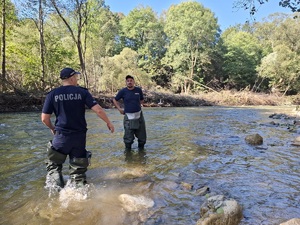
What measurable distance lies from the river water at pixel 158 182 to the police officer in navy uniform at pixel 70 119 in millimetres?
470

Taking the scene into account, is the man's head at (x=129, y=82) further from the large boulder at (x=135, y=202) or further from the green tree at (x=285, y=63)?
the green tree at (x=285, y=63)

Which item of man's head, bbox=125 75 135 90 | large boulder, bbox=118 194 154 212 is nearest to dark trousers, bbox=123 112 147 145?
man's head, bbox=125 75 135 90

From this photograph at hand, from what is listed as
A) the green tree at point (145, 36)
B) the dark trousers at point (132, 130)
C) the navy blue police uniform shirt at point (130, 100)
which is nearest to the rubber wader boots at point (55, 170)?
the dark trousers at point (132, 130)

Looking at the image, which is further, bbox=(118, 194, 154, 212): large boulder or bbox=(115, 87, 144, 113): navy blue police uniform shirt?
bbox=(115, 87, 144, 113): navy blue police uniform shirt

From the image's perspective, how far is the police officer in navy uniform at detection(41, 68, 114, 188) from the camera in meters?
3.89

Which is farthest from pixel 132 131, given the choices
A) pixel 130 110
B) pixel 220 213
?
pixel 220 213

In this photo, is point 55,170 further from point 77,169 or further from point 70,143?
point 70,143

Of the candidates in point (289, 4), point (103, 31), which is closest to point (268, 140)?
point (289, 4)

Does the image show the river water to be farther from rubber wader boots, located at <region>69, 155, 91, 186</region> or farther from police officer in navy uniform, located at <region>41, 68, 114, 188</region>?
police officer in navy uniform, located at <region>41, 68, 114, 188</region>

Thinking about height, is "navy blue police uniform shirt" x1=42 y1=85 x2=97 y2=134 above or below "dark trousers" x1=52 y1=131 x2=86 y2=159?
above

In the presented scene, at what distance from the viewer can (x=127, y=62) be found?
3131 cm

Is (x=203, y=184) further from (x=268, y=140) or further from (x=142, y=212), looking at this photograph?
(x=268, y=140)

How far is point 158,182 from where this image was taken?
14.9 feet

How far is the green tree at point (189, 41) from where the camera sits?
1513 inches
